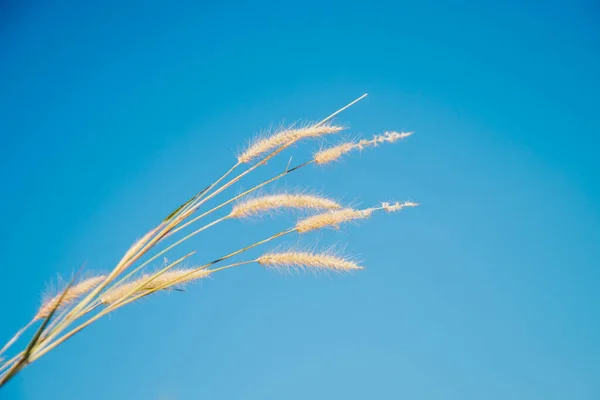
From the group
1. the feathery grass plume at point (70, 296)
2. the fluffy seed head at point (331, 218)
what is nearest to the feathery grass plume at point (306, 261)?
the fluffy seed head at point (331, 218)

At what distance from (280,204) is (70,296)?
0.96 m

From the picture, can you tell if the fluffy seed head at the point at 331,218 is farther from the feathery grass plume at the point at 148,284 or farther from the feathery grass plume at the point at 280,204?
the feathery grass plume at the point at 148,284

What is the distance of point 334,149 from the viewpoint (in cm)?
217

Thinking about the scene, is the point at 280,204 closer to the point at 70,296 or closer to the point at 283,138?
the point at 283,138

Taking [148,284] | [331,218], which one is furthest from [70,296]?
[331,218]

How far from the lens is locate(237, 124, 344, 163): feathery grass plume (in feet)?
6.72

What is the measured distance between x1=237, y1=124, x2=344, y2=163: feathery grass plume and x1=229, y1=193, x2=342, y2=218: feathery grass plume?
229mm

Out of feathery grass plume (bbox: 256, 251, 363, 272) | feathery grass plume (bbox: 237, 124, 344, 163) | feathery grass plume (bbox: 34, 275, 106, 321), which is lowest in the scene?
feathery grass plume (bbox: 34, 275, 106, 321)

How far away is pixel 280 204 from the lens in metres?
2.07

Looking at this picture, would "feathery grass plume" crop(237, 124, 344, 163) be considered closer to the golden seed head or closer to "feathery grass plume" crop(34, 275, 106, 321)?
the golden seed head

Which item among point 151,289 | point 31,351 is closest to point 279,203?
point 151,289

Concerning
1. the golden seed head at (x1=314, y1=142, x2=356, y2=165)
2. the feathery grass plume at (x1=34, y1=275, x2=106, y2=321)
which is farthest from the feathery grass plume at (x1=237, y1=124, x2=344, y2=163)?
the feathery grass plume at (x1=34, y1=275, x2=106, y2=321)

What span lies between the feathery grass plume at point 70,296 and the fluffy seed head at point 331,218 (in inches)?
36.7

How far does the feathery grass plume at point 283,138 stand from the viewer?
2047mm
